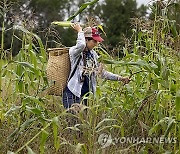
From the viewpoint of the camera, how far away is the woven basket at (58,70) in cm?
404

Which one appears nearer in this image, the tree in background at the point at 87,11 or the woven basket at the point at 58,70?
the woven basket at the point at 58,70

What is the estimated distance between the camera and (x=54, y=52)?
4.13 meters

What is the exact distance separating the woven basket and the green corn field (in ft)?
0.39

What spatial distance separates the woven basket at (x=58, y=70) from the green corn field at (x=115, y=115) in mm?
118

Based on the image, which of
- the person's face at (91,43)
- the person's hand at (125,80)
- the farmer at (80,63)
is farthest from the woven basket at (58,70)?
the person's hand at (125,80)

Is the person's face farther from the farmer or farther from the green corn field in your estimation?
the green corn field

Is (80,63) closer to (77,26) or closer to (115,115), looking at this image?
(77,26)

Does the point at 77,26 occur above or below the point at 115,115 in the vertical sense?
above

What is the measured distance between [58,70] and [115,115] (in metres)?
0.73

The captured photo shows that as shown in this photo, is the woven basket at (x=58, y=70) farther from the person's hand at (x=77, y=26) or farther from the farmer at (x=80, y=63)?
the person's hand at (x=77, y=26)

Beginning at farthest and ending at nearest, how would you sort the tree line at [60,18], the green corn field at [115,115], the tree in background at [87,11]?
the tree in background at [87,11] → the tree line at [60,18] → the green corn field at [115,115]

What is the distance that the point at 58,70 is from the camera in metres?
4.09

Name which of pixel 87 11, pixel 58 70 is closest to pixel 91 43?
pixel 58 70

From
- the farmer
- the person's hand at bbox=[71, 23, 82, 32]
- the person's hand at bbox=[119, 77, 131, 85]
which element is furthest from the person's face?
the person's hand at bbox=[119, 77, 131, 85]
